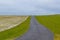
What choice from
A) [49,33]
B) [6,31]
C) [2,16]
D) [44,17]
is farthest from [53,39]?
[2,16]

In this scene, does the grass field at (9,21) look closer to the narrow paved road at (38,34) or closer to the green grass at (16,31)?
the green grass at (16,31)

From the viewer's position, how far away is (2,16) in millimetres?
4219

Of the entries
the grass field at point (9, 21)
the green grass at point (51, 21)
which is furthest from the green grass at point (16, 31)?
the green grass at point (51, 21)

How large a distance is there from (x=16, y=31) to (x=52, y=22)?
1111 mm

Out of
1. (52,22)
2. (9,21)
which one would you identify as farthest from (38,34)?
(9,21)

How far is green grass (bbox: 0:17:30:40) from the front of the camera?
12.3 feet

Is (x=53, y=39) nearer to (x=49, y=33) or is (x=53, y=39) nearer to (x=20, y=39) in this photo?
(x=49, y=33)

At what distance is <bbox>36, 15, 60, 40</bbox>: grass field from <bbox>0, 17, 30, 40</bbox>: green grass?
461 millimetres

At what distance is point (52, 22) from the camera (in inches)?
159

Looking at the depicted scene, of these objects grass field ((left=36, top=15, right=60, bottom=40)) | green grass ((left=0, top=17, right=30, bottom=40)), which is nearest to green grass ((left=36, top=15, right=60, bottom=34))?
grass field ((left=36, top=15, right=60, bottom=40))

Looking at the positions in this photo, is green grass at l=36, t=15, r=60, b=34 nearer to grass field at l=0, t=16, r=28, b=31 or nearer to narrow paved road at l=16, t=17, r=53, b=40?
narrow paved road at l=16, t=17, r=53, b=40

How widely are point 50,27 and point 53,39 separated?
0.40m

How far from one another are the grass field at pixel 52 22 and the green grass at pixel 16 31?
0.46m

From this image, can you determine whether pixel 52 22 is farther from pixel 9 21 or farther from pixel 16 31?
pixel 9 21
